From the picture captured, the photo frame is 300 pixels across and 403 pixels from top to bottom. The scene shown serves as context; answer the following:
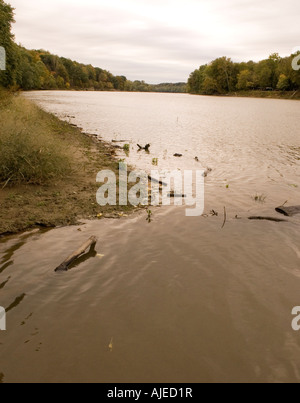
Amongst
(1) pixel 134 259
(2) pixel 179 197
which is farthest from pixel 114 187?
(1) pixel 134 259


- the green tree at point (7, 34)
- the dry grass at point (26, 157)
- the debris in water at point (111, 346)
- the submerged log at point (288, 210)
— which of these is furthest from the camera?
the green tree at point (7, 34)

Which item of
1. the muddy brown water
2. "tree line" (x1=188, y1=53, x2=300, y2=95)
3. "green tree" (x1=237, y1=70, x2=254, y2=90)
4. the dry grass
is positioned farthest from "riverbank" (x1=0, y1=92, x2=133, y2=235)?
"green tree" (x1=237, y1=70, x2=254, y2=90)

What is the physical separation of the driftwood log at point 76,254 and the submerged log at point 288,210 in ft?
17.8

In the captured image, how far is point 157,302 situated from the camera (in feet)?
14.9

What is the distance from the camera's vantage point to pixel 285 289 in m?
4.94

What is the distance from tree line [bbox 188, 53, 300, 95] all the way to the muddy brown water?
92777 mm

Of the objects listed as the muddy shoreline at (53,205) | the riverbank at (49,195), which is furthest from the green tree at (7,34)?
the muddy shoreline at (53,205)

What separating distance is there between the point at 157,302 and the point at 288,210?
551 centimetres

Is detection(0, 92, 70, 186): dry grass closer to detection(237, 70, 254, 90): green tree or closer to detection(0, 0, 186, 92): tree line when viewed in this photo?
detection(0, 0, 186, 92): tree line

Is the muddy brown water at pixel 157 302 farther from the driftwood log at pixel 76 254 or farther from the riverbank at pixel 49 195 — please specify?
the riverbank at pixel 49 195

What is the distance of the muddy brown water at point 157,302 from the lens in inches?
138

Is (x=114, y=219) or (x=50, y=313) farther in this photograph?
(x=114, y=219)
